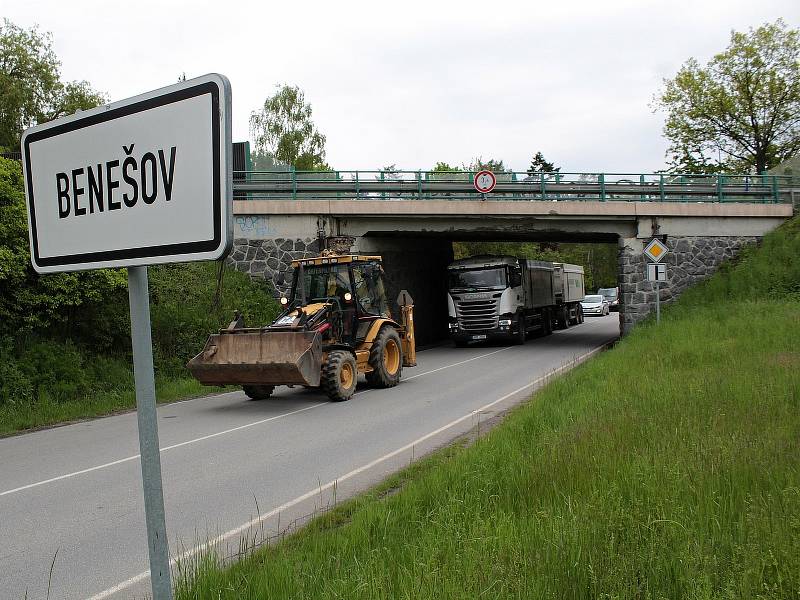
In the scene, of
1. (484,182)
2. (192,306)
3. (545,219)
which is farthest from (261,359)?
(545,219)

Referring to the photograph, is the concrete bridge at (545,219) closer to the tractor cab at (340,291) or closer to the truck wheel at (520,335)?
the truck wheel at (520,335)

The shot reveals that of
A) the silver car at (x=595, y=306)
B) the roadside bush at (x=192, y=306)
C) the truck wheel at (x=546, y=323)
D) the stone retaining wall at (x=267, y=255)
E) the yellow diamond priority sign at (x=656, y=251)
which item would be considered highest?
the stone retaining wall at (x=267, y=255)

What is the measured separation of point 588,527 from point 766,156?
50.4 meters

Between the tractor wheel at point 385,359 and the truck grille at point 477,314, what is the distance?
12142mm

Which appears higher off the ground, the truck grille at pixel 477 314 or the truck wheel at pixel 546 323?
the truck grille at pixel 477 314

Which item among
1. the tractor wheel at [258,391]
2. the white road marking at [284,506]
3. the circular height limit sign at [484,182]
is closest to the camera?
the white road marking at [284,506]

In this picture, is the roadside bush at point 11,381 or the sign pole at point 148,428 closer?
the sign pole at point 148,428

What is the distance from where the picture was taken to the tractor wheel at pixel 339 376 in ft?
45.8

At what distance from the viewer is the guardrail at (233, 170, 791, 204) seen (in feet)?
82.9

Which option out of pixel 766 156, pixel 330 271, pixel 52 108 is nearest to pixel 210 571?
pixel 330 271

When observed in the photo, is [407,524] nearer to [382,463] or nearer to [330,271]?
[382,463]

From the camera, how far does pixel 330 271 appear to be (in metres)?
15.9

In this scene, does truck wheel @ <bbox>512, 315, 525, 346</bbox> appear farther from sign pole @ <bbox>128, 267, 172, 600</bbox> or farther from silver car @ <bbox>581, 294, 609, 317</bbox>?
silver car @ <bbox>581, 294, 609, 317</bbox>

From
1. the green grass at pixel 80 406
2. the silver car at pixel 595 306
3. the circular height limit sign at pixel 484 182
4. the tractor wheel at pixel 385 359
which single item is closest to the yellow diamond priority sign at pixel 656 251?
the circular height limit sign at pixel 484 182
